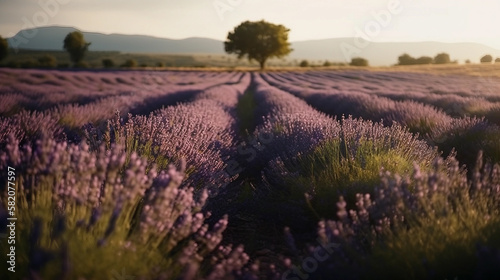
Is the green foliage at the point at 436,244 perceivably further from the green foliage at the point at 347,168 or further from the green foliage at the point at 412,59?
the green foliage at the point at 412,59

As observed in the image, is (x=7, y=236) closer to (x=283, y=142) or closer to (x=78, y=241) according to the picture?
(x=78, y=241)

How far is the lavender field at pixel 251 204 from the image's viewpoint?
1.68 meters

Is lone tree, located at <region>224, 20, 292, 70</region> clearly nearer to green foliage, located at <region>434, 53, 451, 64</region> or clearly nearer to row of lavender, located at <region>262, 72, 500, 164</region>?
green foliage, located at <region>434, 53, 451, 64</region>

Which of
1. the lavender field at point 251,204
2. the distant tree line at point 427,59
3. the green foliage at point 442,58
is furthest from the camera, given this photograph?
the distant tree line at point 427,59

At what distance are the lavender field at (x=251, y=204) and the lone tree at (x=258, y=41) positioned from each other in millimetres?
51831

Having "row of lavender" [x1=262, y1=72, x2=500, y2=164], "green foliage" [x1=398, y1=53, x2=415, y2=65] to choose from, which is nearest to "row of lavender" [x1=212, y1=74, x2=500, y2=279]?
"row of lavender" [x1=262, y1=72, x2=500, y2=164]

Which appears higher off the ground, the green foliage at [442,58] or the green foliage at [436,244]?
the green foliage at [442,58]

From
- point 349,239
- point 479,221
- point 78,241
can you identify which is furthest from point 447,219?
point 78,241

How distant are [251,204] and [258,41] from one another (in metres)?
54.7

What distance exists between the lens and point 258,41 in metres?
56.5

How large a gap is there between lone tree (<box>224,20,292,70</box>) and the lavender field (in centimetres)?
5183

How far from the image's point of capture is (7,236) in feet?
5.97

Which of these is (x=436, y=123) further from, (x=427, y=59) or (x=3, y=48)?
(x=427, y=59)

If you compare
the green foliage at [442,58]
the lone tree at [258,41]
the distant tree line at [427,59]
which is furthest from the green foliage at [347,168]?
the green foliage at [442,58]
